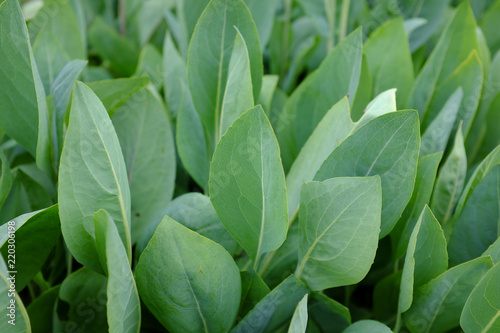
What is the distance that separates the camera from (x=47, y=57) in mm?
689

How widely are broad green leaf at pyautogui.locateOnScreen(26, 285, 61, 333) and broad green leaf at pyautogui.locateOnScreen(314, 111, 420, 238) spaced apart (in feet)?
1.11

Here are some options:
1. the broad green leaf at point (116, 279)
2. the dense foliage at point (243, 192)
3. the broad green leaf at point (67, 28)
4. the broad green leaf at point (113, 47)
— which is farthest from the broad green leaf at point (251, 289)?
the broad green leaf at point (113, 47)

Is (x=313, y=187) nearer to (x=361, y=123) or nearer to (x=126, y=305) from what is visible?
(x=361, y=123)

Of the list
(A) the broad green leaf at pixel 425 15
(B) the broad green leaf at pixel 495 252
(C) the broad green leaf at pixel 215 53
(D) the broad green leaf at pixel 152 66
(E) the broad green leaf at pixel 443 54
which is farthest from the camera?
(A) the broad green leaf at pixel 425 15

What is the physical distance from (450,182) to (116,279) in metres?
0.42

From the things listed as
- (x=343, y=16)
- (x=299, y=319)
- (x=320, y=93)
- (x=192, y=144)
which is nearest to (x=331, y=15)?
(x=343, y=16)

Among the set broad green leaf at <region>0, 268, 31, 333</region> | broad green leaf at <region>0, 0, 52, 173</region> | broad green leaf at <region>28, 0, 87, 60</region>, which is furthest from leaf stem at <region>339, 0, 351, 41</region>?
broad green leaf at <region>0, 268, 31, 333</region>

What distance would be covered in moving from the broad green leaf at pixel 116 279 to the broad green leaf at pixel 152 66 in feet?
1.45

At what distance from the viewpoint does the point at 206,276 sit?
0.48 meters

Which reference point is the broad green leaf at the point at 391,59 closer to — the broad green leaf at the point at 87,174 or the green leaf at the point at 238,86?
the green leaf at the point at 238,86

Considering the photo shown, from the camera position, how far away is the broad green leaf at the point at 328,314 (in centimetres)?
55

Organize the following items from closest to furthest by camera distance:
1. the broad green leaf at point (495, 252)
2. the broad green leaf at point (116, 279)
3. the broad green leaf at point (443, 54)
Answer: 1. the broad green leaf at point (116, 279)
2. the broad green leaf at point (495, 252)
3. the broad green leaf at point (443, 54)

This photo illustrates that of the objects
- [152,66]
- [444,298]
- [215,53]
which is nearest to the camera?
[444,298]

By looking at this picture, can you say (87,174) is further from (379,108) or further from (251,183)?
(379,108)
